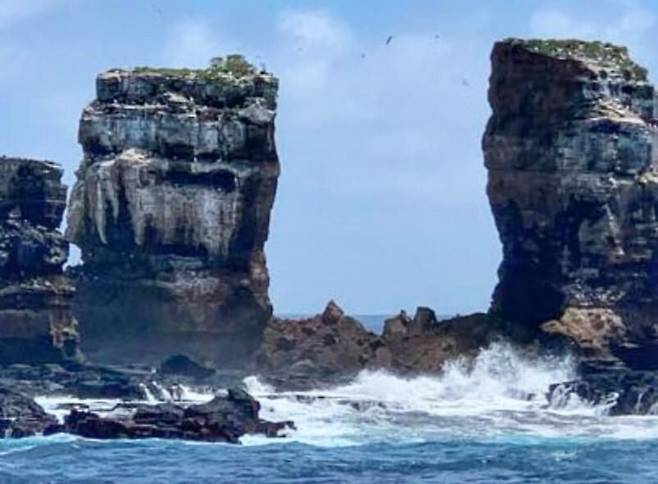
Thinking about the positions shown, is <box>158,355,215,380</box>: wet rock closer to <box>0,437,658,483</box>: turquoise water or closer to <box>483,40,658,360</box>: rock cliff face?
<box>483,40,658,360</box>: rock cliff face

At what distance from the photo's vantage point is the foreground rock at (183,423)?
287 feet

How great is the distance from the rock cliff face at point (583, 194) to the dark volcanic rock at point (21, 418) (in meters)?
26.1

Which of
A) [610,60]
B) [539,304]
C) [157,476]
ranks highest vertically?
[610,60]

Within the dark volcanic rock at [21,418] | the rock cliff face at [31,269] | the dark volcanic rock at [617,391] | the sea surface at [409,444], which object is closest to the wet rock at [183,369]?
the sea surface at [409,444]

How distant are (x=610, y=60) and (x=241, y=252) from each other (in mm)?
17507

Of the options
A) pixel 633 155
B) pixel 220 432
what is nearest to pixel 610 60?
pixel 633 155

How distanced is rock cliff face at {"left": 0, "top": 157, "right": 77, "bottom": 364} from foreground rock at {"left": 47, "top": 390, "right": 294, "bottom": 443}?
15.5 meters

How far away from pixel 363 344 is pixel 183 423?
22244mm

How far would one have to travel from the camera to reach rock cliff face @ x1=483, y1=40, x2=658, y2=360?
352 feet

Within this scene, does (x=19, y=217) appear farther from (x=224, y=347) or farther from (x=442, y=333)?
(x=442, y=333)

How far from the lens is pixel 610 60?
11006 centimetres

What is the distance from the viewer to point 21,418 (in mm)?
88312

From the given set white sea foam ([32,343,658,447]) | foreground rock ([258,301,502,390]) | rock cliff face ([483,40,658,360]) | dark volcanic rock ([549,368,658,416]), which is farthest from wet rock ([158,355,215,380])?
dark volcanic rock ([549,368,658,416])

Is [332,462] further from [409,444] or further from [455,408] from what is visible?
[455,408]
